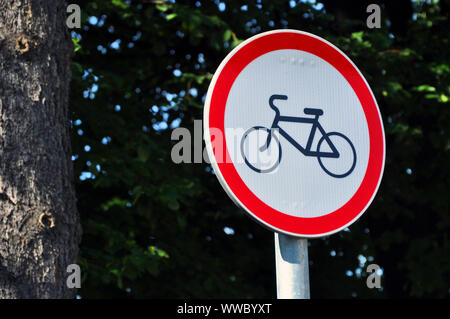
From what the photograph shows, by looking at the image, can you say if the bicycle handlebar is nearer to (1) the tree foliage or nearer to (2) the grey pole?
(2) the grey pole

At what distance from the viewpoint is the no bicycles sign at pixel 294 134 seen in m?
1.68

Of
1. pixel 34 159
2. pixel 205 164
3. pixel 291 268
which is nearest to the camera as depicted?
pixel 291 268

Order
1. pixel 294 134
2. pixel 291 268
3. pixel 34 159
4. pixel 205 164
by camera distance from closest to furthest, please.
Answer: pixel 291 268, pixel 294 134, pixel 34 159, pixel 205 164

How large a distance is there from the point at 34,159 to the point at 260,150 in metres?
1.20

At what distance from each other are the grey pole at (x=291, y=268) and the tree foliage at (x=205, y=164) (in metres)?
3.16

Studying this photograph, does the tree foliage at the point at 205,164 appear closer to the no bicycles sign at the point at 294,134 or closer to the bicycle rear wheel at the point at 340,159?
the no bicycles sign at the point at 294,134

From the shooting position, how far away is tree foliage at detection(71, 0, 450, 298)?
5.20 meters

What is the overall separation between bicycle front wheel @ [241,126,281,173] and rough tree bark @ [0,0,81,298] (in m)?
1.14

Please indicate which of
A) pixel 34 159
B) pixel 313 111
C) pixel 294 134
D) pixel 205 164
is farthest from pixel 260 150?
pixel 205 164

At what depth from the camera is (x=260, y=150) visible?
1.70 metres

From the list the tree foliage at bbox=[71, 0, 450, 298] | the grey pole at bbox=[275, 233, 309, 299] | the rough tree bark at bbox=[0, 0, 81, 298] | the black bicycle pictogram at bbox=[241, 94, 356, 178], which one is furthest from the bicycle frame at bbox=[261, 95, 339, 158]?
the tree foliage at bbox=[71, 0, 450, 298]

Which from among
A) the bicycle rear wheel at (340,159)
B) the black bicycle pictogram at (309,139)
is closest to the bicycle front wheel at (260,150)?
the black bicycle pictogram at (309,139)

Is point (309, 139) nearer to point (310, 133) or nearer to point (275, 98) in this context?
point (310, 133)
